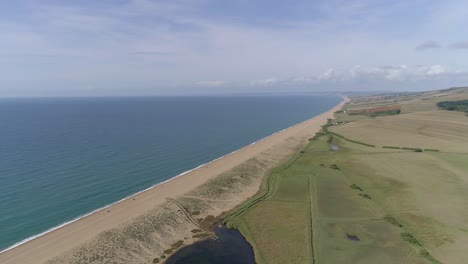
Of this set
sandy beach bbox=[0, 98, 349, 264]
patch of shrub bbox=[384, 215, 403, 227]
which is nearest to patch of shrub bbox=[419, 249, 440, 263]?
patch of shrub bbox=[384, 215, 403, 227]

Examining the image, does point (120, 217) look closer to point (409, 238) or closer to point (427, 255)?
point (409, 238)

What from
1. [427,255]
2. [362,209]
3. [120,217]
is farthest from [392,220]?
[120,217]

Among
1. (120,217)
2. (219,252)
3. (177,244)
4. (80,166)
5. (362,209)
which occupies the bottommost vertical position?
(219,252)

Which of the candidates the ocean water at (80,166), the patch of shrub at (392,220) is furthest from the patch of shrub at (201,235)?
the patch of shrub at (392,220)

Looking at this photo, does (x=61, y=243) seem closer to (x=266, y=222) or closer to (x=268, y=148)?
(x=266, y=222)

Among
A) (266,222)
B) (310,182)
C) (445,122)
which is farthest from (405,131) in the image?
(266,222)

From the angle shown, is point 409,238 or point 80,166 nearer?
point 409,238
